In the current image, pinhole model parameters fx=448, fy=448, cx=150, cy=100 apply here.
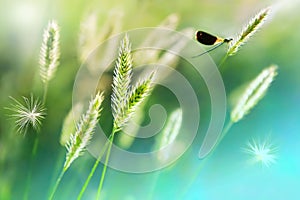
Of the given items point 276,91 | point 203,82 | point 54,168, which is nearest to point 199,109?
point 203,82

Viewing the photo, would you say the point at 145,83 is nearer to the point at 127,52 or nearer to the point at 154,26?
the point at 127,52

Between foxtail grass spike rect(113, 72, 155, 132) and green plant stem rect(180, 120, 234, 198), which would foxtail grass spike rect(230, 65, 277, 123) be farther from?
foxtail grass spike rect(113, 72, 155, 132)

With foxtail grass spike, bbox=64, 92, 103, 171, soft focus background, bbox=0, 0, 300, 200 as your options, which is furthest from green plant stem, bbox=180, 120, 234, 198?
foxtail grass spike, bbox=64, 92, 103, 171

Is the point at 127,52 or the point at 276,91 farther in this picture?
the point at 276,91

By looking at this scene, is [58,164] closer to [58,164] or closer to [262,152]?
[58,164]

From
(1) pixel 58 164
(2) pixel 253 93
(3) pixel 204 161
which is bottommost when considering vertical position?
(1) pixel 58 164

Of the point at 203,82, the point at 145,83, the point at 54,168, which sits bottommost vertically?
the point at 54,168

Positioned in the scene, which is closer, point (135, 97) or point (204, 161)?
point (135, 97)

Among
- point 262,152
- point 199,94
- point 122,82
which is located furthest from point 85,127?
point 262,152
